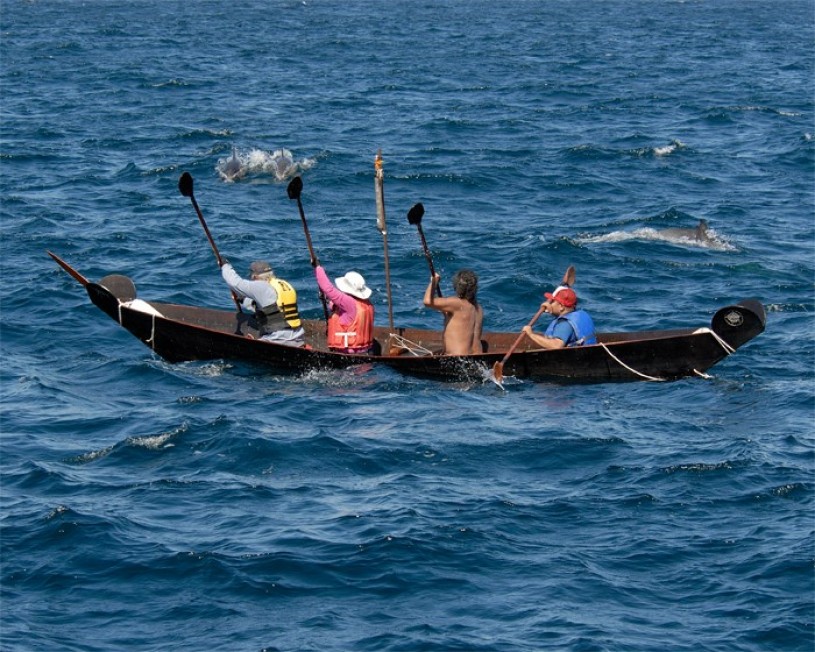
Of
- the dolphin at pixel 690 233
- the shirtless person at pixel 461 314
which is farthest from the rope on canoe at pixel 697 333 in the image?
the dolphin at pixel 690 233

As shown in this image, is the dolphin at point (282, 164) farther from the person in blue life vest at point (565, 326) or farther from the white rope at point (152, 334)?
the person in blue life vest at point (565, 326)

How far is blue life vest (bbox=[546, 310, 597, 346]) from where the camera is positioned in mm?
18156

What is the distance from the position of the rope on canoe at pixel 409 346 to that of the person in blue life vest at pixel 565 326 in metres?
1.93

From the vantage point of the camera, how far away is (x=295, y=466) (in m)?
15.2

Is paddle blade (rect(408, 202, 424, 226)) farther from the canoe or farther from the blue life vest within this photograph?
the blue life vest

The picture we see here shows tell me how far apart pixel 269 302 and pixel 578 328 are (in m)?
3.99

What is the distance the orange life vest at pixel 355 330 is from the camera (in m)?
18.5

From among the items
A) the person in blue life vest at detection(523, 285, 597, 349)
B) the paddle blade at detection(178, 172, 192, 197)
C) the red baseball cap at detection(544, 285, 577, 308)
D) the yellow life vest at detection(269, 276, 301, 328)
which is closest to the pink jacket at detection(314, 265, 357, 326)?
the yellow life vest at detection(269, 276, 301, 328)

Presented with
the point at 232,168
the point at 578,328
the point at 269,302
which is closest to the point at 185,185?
the point at 269,302

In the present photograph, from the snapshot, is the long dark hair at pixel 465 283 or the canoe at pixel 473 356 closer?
the canoe at pixel 473 356

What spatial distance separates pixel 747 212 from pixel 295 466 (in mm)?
15873

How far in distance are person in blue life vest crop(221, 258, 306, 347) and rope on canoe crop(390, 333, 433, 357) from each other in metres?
1.41

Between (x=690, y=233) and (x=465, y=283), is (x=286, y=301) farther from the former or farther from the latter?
(x=690, y=233)

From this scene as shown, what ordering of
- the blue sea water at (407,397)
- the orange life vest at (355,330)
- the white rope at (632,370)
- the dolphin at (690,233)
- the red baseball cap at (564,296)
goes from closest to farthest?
the blue sea water at (407,397) < the white rope at (632,370) < the red baseball cap at (564,296) < the orange life vest at (355,330) < the dolphin at (690,233)
